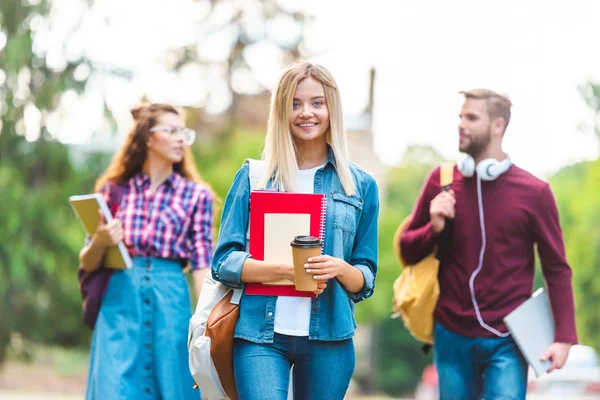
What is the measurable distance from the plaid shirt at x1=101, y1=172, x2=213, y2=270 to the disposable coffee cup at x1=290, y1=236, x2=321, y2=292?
212 cm

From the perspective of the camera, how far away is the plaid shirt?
19.4 ft

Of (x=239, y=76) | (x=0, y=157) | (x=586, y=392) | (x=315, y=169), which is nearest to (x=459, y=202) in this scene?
(x=315, y=169)

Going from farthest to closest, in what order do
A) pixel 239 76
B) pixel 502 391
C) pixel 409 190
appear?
pixel 409 190 < pixel 239 76 < pixel 502 391

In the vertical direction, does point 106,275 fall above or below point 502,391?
above

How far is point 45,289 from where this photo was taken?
48.9ft

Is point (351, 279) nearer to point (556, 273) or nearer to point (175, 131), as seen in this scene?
point (556, 273)

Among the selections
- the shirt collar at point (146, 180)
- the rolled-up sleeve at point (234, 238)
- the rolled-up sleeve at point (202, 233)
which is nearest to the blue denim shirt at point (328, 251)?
the rolled-up sleeve at point (234, 238)

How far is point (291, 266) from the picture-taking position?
4.01 metres

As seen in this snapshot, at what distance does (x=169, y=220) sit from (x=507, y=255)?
2.03 metres

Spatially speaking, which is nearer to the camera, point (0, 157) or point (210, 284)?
point (210, 284)

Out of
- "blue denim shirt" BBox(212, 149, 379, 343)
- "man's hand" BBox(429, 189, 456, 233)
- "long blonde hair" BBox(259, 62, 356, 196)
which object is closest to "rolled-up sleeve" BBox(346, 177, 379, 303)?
"blue denim shirt" BBox(212, 149, 379, 343)

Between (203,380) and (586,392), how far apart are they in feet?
77.8

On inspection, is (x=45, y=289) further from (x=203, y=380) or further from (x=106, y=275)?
(x=203, y=380)

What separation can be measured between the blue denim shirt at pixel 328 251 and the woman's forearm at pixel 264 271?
36mm
